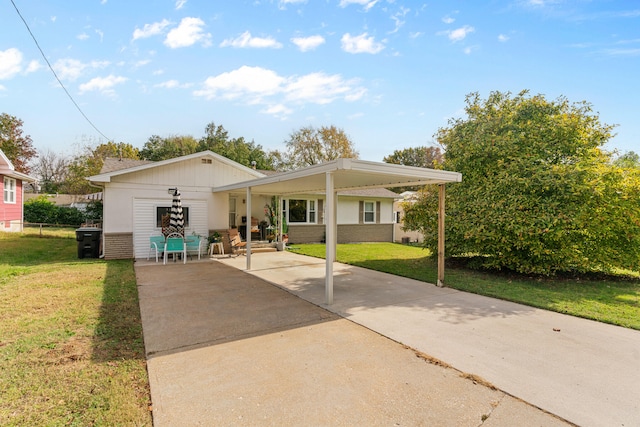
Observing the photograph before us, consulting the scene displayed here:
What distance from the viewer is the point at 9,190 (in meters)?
17.2

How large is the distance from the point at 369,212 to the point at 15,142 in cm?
3410

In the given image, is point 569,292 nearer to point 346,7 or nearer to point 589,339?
point 589,339

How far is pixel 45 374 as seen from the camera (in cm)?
337

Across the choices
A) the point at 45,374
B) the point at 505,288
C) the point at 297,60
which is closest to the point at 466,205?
the point at 505,288

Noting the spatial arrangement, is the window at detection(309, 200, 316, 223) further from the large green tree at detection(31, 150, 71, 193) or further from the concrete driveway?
the large green tree at detection(31, 150, 71, 193)

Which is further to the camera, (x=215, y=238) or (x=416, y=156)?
(x=416, y=156)

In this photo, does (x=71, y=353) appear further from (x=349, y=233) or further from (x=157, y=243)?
(x=349, y=233)

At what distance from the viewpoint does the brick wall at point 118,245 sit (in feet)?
36.5

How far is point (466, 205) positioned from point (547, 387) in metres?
6.47

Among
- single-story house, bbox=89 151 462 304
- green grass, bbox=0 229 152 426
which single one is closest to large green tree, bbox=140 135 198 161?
single-story house, bbox=89 151 462 304

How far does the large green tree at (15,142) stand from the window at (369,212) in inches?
1230

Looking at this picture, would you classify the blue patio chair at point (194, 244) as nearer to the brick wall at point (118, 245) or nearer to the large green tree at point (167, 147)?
the brick wall at point (118, 245)

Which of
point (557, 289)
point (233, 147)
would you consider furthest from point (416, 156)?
point (557, 289)

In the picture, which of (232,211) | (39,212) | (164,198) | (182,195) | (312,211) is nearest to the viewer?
(164,198)
